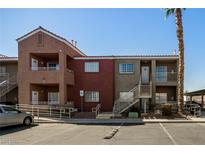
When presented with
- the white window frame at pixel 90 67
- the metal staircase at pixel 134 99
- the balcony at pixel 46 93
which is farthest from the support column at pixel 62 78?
the metal staircase at pixel 134 99

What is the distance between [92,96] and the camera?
1128 inches

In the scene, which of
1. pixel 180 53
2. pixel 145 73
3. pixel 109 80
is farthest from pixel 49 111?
pixel 180 53

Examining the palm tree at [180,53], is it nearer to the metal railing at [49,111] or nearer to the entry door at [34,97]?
the metal railing at [49,111]

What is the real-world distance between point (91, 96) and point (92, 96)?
0.11 m

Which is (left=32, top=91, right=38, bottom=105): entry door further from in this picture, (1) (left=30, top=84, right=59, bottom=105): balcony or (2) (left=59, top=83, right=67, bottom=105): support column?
(2) (left=59, top=83, right=67, bottom=105): support column

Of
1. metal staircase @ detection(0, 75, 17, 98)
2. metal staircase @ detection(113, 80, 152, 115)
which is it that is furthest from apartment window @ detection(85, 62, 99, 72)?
metal staircase @ detection(0, 75, 17, 98)

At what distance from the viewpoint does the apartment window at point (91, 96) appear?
28.6m

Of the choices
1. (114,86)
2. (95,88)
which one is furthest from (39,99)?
(114,86)

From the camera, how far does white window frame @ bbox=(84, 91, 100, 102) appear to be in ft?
93.8

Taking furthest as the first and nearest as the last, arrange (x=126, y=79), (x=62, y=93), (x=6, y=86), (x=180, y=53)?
(x=126, y=79) → (x=6, y=86) → (x=62, y=93) → (x=180, y=53)

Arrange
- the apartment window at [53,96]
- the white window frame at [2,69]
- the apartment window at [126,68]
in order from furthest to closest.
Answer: the white window frame at [2,69] → the apartment window at [53,96] → the apartment window at [126,68]

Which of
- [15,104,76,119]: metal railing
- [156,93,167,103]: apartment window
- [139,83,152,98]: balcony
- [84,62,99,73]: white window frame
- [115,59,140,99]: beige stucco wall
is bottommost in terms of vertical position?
[15,104,76,119]: metal railing

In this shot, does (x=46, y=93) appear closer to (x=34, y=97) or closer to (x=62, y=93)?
(x=34, y=97)
